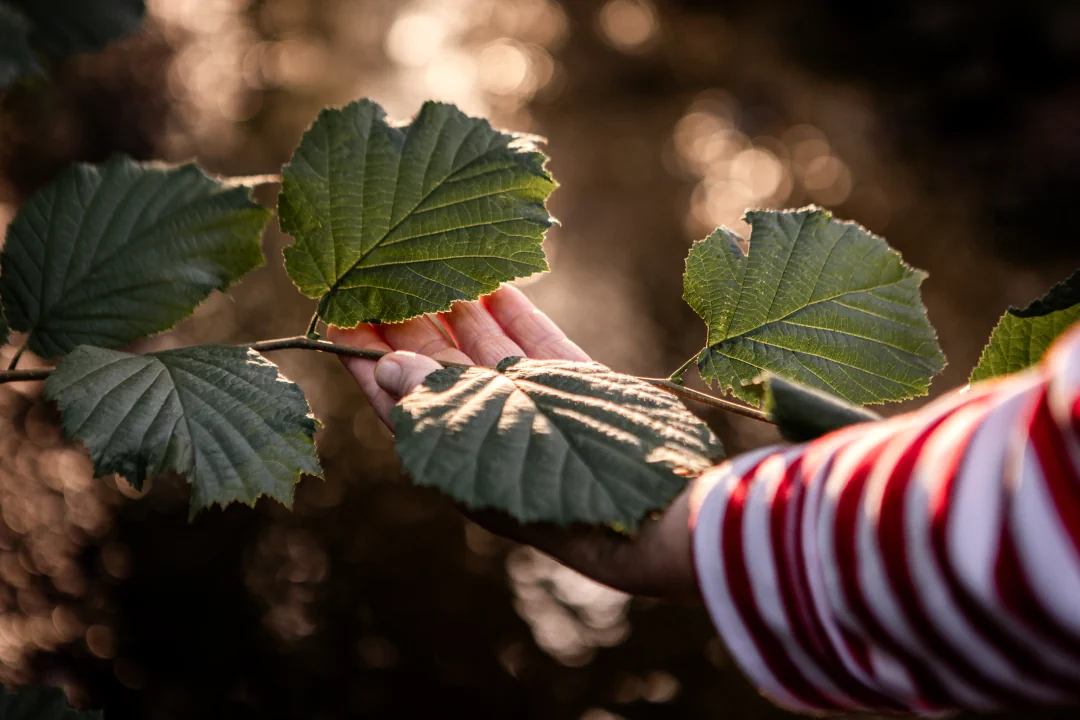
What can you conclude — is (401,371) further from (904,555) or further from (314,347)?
(904,555)

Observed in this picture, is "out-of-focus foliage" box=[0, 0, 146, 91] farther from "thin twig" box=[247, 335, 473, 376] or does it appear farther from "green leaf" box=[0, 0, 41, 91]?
"thin twig" box=[247, 335, 473, 376]

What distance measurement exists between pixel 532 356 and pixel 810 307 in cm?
21

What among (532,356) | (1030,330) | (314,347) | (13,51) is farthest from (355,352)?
(1030,330)

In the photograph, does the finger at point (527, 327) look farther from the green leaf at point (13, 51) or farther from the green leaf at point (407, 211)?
the green leaf at point (13, 51)

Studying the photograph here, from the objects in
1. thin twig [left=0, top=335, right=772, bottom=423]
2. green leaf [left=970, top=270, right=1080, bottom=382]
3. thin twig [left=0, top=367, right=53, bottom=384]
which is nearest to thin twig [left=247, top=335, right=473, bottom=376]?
thin twig [left=0, top=335, right=772, bottom=423]

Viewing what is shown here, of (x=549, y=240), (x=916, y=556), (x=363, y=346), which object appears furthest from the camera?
(x=549, y=240)

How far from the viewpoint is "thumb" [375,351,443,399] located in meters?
0.54

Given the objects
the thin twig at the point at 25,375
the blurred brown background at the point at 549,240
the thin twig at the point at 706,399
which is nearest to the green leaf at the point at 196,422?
the thin twig at the point at 25,375

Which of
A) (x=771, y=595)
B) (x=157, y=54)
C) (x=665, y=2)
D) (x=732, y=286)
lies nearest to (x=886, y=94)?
(x=665, y=2)

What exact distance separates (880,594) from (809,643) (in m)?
0.05

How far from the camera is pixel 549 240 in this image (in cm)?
336

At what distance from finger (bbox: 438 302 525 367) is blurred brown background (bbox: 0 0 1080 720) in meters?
1.21

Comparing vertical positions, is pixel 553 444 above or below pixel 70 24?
below

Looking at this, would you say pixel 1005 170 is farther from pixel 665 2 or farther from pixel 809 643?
pixel 809 643
